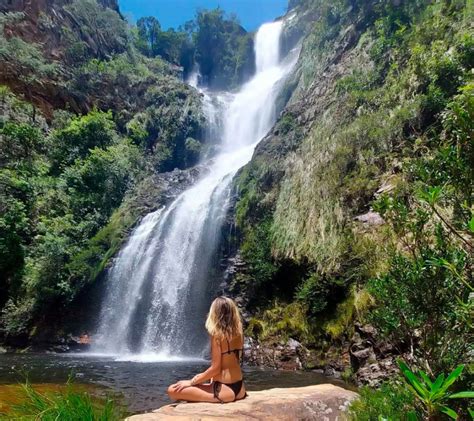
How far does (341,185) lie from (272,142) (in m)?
7.45

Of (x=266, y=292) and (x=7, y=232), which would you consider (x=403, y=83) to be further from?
(x=7, y=232)

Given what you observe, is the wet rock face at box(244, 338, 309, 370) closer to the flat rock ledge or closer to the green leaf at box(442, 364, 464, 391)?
the flat rock ledge

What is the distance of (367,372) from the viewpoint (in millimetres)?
7383

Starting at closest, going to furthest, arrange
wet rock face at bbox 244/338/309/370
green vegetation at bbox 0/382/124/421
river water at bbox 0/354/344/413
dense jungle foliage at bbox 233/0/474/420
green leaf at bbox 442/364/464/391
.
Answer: green leaf at bbox 442/364/464/391 → green vegetation at bbox 0/382/124/421 → dense jungle foliage at bbox 233/0/474/420 → river water at bbox 0/354/344/413 → wet rock face at bbox 244/338/309/370

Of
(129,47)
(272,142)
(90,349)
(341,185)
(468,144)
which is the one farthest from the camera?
(129,47)

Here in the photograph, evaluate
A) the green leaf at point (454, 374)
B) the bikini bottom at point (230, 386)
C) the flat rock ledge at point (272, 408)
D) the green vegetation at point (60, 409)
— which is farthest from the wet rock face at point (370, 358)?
the green vegetation at point (60, 409)

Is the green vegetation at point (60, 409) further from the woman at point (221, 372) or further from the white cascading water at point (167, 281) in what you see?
the white cascading water at point (167, 281)

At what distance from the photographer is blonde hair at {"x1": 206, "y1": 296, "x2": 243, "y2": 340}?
3912 millimetres

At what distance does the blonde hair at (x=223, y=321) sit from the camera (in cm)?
391

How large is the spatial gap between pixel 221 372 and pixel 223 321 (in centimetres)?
50

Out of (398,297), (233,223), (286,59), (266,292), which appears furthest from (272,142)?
(286,59)

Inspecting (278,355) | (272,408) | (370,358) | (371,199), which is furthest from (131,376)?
(371,199)

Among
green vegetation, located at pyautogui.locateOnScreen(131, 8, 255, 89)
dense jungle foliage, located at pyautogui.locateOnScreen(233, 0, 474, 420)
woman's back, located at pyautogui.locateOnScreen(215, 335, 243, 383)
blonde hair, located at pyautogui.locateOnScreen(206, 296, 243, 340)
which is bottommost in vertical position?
woman's back, located at pyautogui.locateOnScreen(215, 335, 243, 383)

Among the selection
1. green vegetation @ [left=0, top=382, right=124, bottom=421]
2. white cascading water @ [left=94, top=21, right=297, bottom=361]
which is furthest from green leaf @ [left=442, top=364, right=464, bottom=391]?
white cascading water @ [left=94, top=21, right=297, bottom=361]
